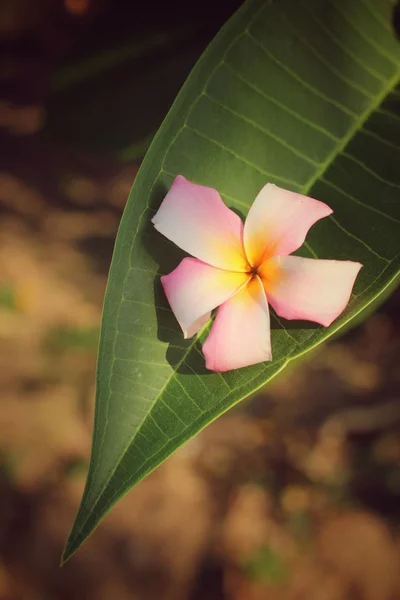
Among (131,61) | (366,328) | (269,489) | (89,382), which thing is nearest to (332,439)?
(269,489)

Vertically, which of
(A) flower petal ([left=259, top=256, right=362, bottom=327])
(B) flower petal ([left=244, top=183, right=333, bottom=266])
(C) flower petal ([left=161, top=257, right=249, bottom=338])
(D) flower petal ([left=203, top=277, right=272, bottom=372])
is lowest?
(D) flower petal ([left=203, top=277, right=272, bottom=372])

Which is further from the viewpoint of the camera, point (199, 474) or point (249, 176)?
point (199, 474)

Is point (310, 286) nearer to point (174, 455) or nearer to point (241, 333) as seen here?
point (241, 333)

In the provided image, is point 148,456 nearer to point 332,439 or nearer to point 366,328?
point 332,439

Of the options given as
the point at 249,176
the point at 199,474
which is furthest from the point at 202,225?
the point at 199,474

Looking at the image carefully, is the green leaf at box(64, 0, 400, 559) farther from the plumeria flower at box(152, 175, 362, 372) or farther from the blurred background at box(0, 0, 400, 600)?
the blurred background at box(0, 0, 400, 600)

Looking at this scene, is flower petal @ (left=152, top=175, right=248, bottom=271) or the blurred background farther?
the blurred background

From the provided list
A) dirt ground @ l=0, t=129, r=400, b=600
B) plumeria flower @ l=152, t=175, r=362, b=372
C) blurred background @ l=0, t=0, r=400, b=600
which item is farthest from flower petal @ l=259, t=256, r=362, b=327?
dirt ground @ l=0, t=129, r=400, b=600
